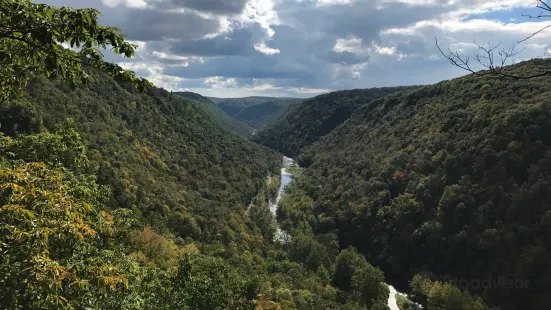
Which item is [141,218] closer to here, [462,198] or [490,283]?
[490,283]

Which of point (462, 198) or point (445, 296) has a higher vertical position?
point (462, 198)

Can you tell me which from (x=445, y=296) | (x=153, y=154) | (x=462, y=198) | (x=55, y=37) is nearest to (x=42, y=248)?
(x=55, y=37)

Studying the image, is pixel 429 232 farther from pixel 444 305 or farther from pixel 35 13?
pixel 35 13

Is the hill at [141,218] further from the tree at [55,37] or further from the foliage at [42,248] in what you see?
the tree at [55,37]

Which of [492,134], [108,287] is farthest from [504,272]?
[108,287]

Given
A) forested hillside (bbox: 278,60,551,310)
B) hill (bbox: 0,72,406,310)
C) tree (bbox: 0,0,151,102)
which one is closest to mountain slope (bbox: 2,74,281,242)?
hill (bbox: 0,72,406,310)

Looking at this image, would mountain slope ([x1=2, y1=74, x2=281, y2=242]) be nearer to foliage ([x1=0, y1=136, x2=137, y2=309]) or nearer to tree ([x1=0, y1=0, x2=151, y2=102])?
foliage ([x1=0, y1=136, x2=137, y2=309])
